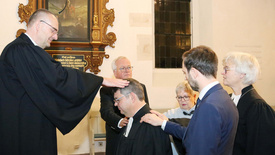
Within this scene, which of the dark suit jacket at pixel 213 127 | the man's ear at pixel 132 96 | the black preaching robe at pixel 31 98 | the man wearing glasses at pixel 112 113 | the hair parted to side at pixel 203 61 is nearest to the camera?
the dark suit jacket at pixel 213 127

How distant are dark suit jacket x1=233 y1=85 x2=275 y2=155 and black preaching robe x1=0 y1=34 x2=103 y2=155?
1723mm

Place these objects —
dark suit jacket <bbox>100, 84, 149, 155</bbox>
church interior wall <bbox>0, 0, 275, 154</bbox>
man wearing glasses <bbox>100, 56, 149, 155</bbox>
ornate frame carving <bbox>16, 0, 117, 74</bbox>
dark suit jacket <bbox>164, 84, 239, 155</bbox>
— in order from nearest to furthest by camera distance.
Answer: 1. dark suit jacket <bbox>164, 84, 239, 155</bbox>
2. man wearing glasses <bbox>100, 56, 149, 155</bbox>
3. dark suit jacket <bbox>100, 84, 149, 155</bbox>
4. church interior wall <bbox>0, 0, 275, 154</bbox>
5. ornate frame carving <bbox>16, 0, 117, 74</bbox>

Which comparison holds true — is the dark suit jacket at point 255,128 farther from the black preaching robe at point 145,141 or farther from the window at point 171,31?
the window at point 171,31

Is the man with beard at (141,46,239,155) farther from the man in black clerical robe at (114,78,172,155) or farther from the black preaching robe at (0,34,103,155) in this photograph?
the black preaching robe at (0,34,103,155)

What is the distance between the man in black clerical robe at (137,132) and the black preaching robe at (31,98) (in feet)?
1.56

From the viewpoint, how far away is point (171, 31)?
8266 millimetres

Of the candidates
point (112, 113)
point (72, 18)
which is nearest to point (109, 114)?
point (112, 113)

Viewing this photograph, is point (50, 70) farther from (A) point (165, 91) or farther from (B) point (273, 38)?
(B) point (273, 38)

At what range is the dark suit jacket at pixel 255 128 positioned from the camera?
9.18 ft

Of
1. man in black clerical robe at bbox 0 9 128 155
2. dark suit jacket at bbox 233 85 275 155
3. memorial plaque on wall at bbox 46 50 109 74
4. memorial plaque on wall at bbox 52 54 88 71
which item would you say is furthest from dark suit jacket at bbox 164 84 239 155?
memorial plaque on wall at bbox 52 54 88 71

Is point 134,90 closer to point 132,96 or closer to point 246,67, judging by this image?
point 132,96

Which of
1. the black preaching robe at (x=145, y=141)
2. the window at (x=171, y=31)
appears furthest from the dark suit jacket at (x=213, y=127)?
the window at (x=171, y=31)

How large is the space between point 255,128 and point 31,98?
7.46ft

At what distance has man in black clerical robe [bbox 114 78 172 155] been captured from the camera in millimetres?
2695
